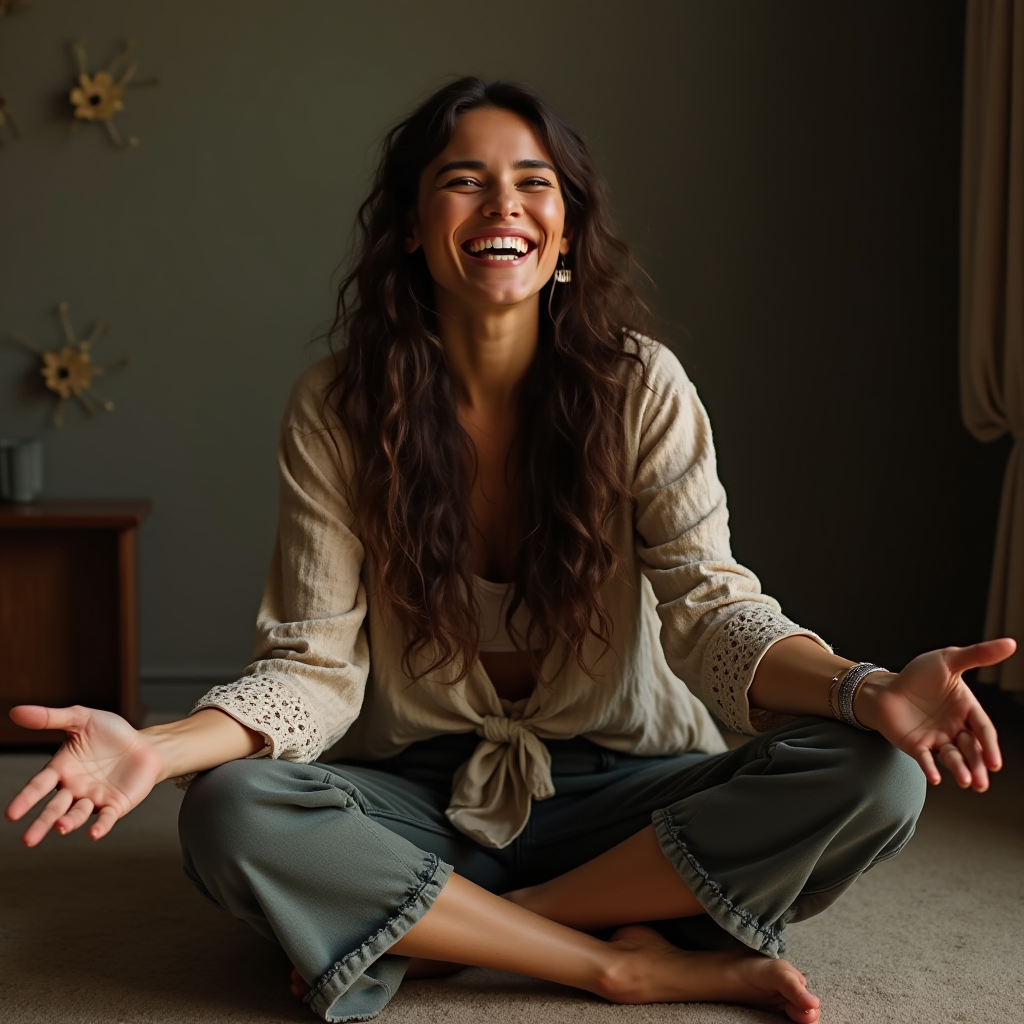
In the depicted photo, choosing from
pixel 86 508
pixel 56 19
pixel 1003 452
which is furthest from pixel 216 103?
pixel 1003 452

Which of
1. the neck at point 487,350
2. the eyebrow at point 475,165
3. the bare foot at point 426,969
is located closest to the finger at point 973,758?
the bare foot at point 426,969

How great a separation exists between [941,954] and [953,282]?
6.16 feet

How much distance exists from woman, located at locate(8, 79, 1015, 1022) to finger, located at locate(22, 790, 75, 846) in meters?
0.14

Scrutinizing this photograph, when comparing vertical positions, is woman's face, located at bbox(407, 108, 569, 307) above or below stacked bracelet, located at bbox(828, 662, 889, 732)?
above

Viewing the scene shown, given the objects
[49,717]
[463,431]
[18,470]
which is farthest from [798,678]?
[18,470]

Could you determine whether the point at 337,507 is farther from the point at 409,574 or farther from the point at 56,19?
the point at 56,19

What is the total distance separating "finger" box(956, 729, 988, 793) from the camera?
1.28 m

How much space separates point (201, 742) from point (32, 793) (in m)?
0.25

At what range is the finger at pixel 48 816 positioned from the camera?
1.24m

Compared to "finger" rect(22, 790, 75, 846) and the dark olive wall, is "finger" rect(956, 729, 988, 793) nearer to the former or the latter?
"finger" rect(22, 790, 75, 846)

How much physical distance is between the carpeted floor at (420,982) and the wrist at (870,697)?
0.40 meters

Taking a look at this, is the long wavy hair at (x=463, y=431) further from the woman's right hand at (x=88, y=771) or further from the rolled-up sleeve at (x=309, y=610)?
the woman's right hand at (x=88, y=771)

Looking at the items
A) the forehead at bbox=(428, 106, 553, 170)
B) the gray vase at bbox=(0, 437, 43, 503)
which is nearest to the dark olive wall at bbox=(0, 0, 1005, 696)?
the gray vase at bbox=(0, 437, 43, 503)

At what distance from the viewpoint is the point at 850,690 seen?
1.43 m
